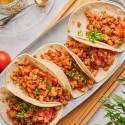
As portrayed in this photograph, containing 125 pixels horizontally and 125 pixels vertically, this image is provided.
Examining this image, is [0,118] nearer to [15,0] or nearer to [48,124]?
[48,124]

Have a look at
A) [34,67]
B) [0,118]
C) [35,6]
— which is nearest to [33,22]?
[35,6]

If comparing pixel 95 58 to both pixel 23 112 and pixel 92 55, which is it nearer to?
pixel 92 55

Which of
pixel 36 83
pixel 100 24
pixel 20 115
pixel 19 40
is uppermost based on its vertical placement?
pixel 100 24

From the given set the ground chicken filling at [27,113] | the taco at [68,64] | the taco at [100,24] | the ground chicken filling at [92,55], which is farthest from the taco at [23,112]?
the taco at [100,24]

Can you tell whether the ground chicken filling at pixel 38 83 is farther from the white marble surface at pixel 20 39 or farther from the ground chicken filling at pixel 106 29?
the ground chicken filling at pixel 106 29

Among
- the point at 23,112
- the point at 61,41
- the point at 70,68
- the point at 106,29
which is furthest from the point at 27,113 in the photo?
the point at 106,29
